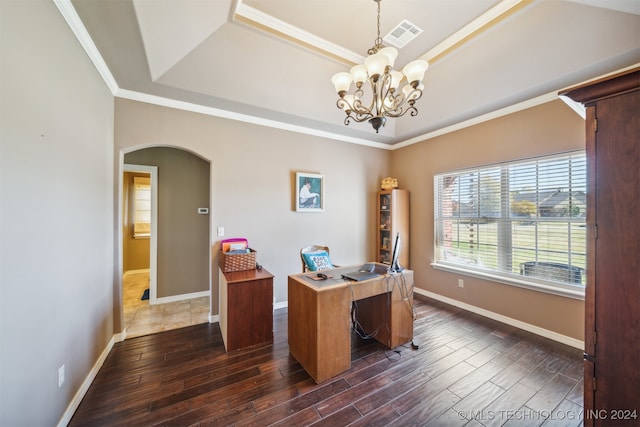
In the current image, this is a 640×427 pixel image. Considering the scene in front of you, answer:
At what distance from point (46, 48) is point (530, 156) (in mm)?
4551

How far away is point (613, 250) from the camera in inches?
45.1

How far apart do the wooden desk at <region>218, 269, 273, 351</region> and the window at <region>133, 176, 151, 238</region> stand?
423 cm

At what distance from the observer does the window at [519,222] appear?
8.53 feet

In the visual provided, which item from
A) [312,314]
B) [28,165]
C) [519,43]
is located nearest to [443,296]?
[312,314]

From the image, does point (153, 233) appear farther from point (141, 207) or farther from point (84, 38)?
point (84, 38)

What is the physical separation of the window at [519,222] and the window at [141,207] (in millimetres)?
6322

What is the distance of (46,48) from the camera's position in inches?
56.4

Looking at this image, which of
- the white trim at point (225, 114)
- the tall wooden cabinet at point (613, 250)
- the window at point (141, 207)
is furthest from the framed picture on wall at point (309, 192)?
the window at point (141, 207)

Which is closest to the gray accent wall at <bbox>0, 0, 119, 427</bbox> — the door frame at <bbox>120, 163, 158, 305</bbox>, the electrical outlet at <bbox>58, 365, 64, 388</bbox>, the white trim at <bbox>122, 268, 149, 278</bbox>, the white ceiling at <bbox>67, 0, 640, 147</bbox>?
the electrical outlet at <bbox>58, 365, 64, 388</bbox>

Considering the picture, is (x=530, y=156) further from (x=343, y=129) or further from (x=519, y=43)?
(x=343, y=129)

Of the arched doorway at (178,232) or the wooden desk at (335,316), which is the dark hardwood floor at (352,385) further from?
the arched doorway at (178,232)

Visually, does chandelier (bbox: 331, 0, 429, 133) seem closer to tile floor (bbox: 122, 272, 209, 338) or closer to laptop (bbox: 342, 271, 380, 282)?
laptop (bbox: 342, 271, 380, 282)

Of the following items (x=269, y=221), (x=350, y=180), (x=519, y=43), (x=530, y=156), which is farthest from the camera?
(x=350, y=180)

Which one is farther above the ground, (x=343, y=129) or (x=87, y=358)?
(x=343, y=129)
